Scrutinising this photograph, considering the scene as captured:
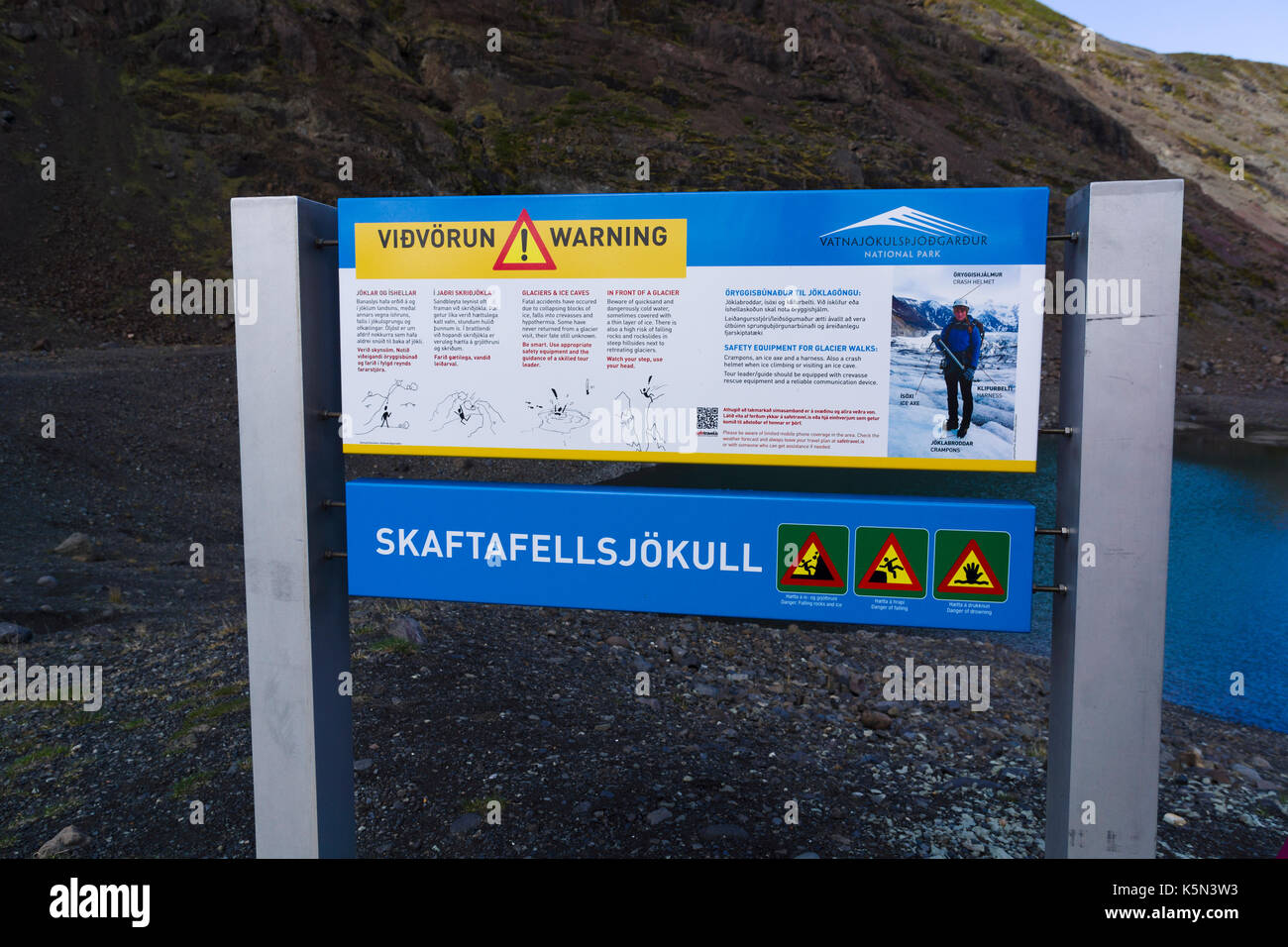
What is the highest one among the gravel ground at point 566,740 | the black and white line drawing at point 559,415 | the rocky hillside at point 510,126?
the rocky hillside at point 510,126

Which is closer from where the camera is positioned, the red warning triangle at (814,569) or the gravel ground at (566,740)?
the red warning triangle at (814,569)

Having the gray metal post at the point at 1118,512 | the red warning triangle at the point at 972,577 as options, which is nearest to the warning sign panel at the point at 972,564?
the red warning triangle at the point at 972,577

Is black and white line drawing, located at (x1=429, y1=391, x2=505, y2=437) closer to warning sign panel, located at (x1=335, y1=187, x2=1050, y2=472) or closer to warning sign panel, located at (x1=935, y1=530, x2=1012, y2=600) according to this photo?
warning sign panel, located at (x1=335, y1=187, x2=1050, y2=472)

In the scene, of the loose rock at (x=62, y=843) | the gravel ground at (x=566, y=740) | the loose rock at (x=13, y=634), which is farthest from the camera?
the loose rock at (x=13, y=634)

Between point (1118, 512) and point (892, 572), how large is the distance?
0.83 metres

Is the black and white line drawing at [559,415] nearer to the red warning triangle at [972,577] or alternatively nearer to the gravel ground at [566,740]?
the red warning triangle at [972,577]

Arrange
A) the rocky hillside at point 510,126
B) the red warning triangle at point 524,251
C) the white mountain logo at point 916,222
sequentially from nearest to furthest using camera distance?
the white mountain logo at point 916,222
the red warning triangle at point 524,251
the rocky hillside at point 510,126

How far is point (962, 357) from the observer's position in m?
3.51

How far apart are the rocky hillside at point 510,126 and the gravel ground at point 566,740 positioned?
66.7 feet

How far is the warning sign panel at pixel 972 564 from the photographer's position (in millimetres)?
3533

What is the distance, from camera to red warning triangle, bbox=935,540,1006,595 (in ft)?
11.6

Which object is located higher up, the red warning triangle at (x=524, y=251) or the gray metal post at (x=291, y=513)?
the red warning triangle at (x=524, y=251)

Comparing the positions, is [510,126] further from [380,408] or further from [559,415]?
[559,415]

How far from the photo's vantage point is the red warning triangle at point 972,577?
3.54 m
